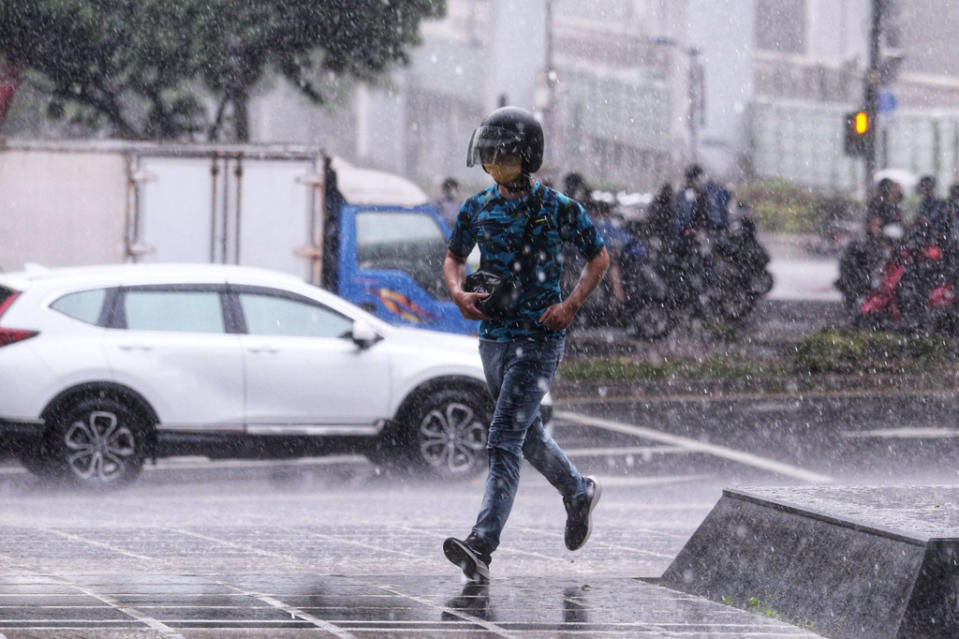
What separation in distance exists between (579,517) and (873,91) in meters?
17.4

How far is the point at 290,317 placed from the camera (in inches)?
467

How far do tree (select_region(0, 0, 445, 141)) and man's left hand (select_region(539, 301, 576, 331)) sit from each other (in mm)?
16505

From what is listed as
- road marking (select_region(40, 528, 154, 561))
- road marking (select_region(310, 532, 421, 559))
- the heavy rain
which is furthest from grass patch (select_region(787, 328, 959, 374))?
road marking (select_region(40, 528, 154, 561))

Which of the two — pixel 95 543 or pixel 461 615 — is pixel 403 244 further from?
pixel 461 615

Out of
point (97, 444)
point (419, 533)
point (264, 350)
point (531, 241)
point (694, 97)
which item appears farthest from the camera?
point (694, 97)

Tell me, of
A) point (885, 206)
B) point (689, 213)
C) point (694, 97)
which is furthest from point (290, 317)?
point (694, 97)

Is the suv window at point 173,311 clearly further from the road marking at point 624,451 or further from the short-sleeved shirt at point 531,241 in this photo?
the short-sleeved shirt at point 531,241

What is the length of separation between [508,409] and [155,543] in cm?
229

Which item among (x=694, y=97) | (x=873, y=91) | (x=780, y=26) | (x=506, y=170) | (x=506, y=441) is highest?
(x=780, y=26)

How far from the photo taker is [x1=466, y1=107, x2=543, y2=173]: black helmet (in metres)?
6.21

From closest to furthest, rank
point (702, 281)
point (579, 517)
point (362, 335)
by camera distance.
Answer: point (579, 517) → point (362, 335) → point (702, 281)

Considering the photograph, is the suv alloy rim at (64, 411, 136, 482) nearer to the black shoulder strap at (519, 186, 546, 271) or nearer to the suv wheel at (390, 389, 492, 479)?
the suv wheel at (390, 389, 492, 479)

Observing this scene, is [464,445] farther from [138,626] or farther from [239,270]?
[138,626]

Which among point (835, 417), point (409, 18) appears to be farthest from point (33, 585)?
point (409, 18)
